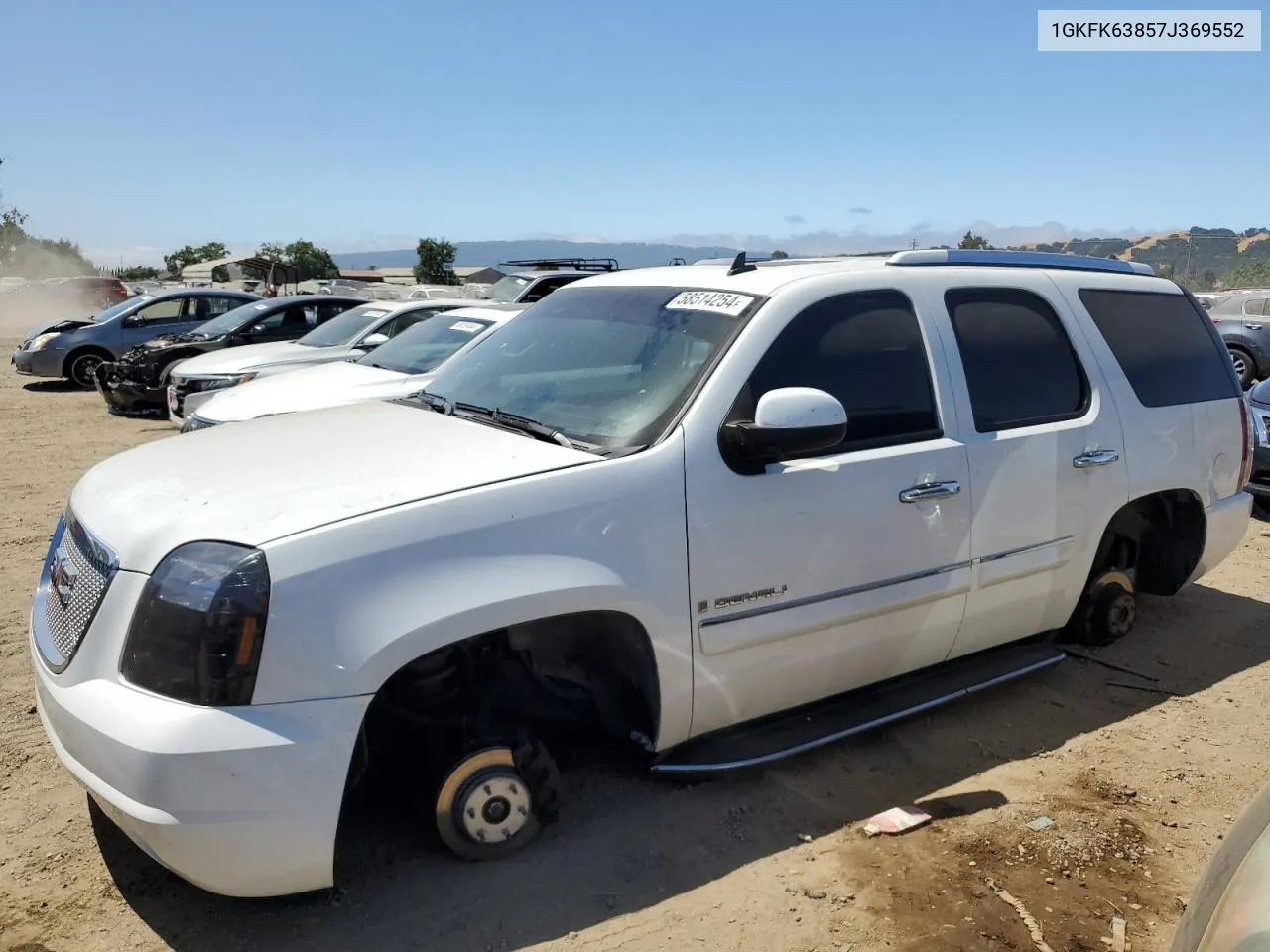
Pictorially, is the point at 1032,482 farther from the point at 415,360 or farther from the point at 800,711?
the point at 415,360

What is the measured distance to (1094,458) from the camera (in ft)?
13.2

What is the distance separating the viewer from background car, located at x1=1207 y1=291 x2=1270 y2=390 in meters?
16.0

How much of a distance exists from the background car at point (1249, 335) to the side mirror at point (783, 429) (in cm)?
1540

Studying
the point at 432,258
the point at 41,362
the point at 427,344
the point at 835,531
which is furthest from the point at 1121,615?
the point at 432,258

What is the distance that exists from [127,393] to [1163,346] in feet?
39.5

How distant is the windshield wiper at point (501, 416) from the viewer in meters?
3.09

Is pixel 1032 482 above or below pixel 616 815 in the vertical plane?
above

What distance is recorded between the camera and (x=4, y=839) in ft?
9.92

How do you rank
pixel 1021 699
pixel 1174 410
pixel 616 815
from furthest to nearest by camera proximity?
pixel 1174 410 < pixel 1021 699 < pixel 616 815

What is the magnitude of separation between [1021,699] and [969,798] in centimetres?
98

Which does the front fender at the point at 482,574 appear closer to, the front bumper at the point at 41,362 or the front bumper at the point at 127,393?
the front bumper at the point at 127,393

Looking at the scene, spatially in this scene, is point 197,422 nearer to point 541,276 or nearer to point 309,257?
point 541,276

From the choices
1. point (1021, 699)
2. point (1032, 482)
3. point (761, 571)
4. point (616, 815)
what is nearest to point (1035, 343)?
point (1032, 482)

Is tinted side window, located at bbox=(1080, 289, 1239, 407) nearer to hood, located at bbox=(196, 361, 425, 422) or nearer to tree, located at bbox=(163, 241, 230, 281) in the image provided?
hood, located at bbox=(196, 361, 425, 422)
